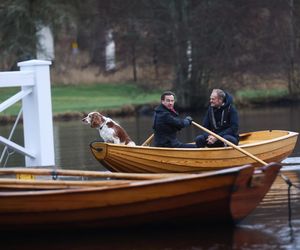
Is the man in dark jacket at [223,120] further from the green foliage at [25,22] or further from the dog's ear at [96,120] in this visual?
the green foliage at [25,22]

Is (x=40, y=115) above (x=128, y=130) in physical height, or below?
above

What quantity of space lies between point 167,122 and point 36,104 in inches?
87.5

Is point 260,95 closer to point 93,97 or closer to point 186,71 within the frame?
point 186,71

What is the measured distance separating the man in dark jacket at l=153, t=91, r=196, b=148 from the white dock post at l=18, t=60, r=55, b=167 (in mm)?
1898

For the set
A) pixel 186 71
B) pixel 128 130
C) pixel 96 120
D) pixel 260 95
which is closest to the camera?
pixel 96 120

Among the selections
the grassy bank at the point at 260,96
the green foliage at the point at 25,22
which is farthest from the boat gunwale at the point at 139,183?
the green foliage at the point at 25,22

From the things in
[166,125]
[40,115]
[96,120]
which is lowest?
[166,125]

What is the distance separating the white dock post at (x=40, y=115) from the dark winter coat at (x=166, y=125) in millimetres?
1898

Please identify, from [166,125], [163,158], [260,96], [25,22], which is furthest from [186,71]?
[163,158]

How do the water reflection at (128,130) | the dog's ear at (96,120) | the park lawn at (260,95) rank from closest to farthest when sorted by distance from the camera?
Result: 1. the dog's ear at (96,120)
2. the water reflection at (128,130)
3. the park lawn at (260,95)

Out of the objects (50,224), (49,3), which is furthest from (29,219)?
(49,3)

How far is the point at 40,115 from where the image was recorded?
12.9 m

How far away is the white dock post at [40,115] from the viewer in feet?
42.1

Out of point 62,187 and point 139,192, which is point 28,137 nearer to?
point 62,187
